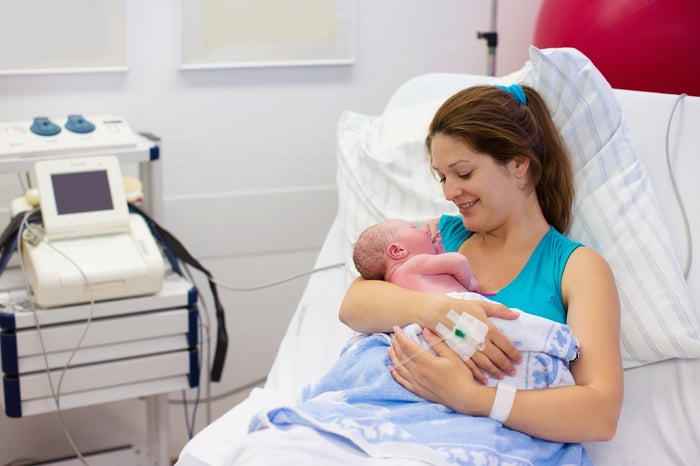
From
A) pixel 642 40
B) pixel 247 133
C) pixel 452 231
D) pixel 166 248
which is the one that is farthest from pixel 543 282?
pixel 247 133

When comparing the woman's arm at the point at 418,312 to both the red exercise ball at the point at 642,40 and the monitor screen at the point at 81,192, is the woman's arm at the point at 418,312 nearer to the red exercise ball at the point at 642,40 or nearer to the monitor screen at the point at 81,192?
the monitor screen at the point at 81,192

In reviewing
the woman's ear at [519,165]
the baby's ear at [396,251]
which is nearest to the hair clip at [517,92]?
the woman's ear at [519,165]

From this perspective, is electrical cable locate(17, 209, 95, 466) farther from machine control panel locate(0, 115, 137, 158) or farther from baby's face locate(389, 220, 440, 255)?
baby's face locate(389, 220, 440, 255)

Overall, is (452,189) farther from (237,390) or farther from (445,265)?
(237,390)

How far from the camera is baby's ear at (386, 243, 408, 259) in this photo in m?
1.65

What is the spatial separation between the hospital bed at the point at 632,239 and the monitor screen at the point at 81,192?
1.83ft

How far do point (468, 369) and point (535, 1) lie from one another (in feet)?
5.92

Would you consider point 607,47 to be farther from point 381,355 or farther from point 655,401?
point 381,355

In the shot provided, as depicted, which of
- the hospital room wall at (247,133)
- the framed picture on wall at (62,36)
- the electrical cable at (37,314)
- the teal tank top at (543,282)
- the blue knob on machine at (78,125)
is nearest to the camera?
the teal tank top at (543,282)

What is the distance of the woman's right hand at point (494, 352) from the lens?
1424mm

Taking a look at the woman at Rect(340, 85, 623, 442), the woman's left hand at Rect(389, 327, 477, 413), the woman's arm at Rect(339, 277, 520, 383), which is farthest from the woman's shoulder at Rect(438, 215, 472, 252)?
the woman's left hand at Rect(389, 327, 477, 413)

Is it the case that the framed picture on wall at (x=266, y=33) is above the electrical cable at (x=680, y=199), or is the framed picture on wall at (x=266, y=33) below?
above

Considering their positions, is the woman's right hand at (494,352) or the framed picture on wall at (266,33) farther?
the framed picture on wall at (266,33)

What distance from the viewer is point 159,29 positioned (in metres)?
2.48
